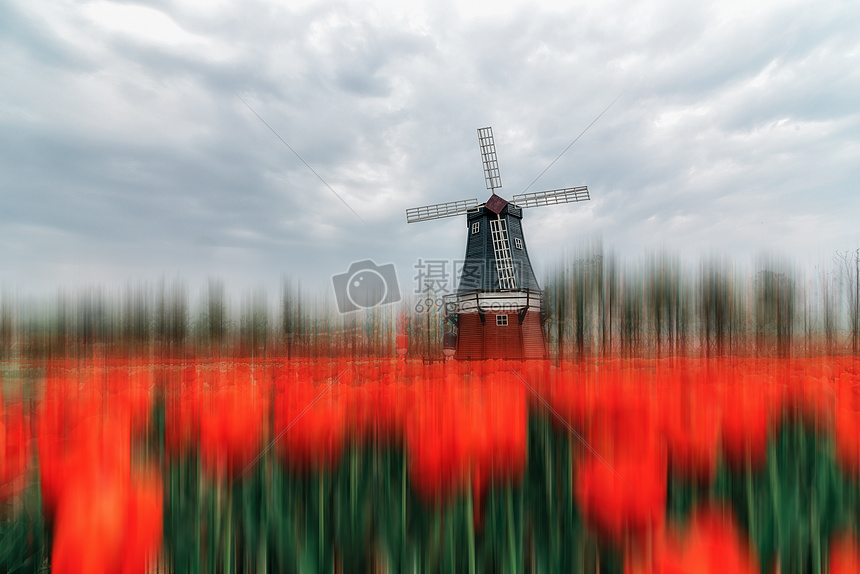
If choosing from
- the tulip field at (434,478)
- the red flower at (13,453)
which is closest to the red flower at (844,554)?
the tulip field at (434,478)

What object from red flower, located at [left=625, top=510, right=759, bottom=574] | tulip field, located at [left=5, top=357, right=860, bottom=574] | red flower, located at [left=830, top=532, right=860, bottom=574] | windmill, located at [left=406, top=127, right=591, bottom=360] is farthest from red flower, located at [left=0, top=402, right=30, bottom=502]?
windmill, located at [left=406, top=127, right=591, bottom=360]

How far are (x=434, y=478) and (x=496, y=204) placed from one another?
21.0 m

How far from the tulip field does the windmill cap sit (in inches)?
745

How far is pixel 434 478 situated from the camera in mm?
2475

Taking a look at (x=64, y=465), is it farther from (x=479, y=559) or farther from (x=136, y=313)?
(x=136, y=313)

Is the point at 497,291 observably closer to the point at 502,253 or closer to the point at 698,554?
the point at 502,253

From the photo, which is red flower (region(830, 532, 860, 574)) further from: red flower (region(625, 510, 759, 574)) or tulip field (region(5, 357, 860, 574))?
red flower (region(625, 510, 759, 574))

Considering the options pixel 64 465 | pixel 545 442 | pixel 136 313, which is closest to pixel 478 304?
pixel 136 313

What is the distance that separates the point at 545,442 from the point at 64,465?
11.2 feet

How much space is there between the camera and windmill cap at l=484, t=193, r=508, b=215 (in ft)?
72.3

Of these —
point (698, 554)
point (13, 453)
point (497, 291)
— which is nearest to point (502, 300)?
point (497, 291)

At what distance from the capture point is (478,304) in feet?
66.7

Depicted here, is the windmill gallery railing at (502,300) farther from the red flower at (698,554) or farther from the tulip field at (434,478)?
the red flower at (698,554)

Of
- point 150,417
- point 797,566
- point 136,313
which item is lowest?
point 797,566
